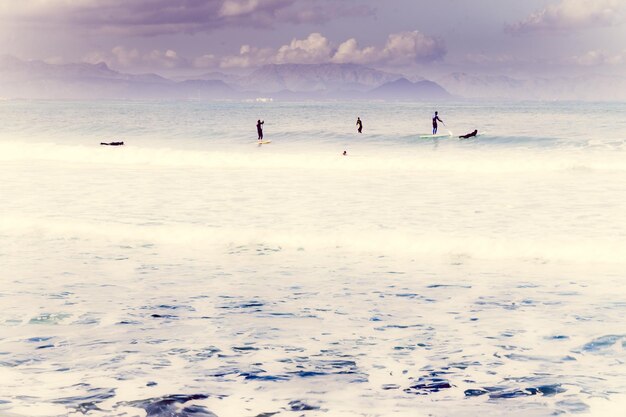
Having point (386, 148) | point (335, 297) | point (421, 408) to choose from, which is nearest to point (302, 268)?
point (335, 297)

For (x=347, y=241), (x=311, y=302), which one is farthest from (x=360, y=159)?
(x=311, y=302)

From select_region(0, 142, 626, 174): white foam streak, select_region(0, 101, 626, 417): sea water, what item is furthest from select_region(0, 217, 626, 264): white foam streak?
select_region(0, 142, 626, 174): white foam streak

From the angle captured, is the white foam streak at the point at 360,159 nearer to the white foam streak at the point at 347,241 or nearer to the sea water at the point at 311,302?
the sea water at the point at 311,302

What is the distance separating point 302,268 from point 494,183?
19817 millimetres

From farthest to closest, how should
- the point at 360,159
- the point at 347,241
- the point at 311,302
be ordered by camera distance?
1. the point at 360,159
2. the point at 347,241
3. the point at 311,302

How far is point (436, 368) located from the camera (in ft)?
28.7

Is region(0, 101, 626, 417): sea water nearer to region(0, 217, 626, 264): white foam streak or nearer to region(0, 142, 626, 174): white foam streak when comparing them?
region(0, 217, 626, 264): white foam streak

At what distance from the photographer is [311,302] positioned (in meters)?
11.9

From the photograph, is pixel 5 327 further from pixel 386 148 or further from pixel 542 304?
pixel 386 148

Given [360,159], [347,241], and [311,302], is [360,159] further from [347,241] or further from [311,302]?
[311,302]

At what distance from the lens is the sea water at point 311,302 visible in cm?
789

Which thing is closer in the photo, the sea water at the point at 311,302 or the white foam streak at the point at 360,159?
the sea water at the point at 311,302

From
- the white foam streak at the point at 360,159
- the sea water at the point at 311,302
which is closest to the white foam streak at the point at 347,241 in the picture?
the sea water at the point at 311,302

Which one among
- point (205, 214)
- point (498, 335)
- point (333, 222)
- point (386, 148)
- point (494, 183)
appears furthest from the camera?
point (386, 148)
